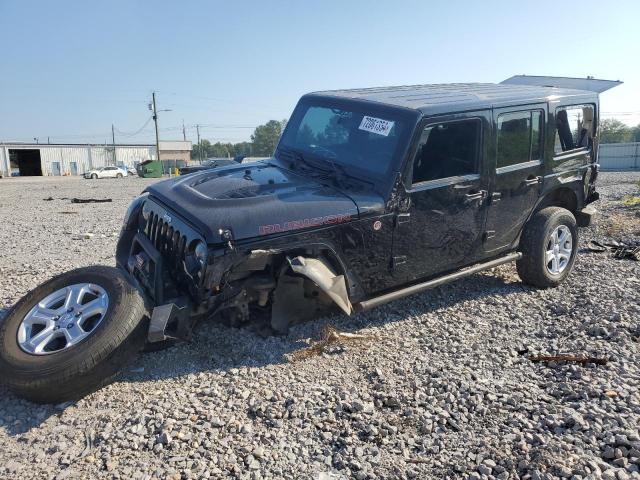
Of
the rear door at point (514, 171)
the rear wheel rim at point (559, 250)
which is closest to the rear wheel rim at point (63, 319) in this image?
the rear door at point (514, 171)

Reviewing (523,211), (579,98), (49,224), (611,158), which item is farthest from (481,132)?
(611,158)

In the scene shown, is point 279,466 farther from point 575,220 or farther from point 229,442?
point 575,220

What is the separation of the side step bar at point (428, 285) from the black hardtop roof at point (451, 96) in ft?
4.94

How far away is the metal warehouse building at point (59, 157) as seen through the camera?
186ft

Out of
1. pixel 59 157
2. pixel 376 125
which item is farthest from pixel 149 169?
pixel 376 125

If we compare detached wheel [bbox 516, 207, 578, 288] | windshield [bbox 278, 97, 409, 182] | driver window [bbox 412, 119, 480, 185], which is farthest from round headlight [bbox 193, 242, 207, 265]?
detached wheel [bbox 516, 207, 578, 288]

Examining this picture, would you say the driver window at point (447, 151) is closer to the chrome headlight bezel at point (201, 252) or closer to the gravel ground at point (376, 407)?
the gravel ground at point (376, 407)

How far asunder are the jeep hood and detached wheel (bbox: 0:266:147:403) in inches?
29.5

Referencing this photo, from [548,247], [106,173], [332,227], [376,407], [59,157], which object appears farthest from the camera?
[59,157]

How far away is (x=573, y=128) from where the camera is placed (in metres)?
5.60

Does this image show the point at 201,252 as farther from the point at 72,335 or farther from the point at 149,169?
the point at 149,169

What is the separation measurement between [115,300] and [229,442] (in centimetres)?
135

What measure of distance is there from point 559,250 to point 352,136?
282 cm

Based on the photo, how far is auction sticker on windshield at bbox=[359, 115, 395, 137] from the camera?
14.2ft
